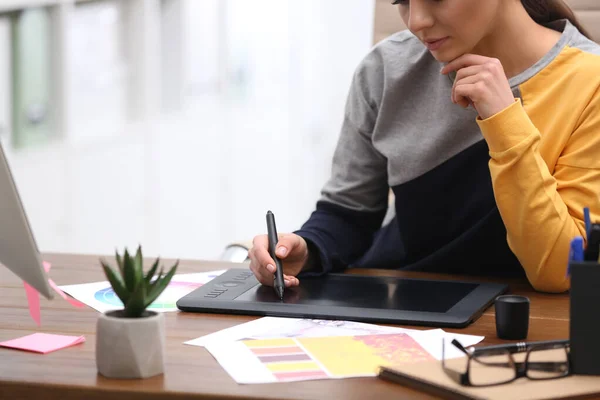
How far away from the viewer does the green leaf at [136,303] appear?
0.85 meters

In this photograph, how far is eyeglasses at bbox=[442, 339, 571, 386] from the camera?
0.80m

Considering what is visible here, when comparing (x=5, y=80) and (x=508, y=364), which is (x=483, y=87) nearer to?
(x=508, y=364)

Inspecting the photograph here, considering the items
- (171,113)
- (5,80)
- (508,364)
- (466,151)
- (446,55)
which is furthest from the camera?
(171,113)

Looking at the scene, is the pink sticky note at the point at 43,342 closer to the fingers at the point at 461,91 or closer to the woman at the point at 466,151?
the woman at the point at 466,151

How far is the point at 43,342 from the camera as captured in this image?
3.18 feet

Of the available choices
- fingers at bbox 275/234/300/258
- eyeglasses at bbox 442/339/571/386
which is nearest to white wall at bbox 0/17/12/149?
fingers at bbox 275/234/300/258

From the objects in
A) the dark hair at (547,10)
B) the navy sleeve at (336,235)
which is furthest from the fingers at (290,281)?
the dark hair at (547,10)

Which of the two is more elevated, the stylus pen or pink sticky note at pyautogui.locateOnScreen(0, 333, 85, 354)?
the stylus pen

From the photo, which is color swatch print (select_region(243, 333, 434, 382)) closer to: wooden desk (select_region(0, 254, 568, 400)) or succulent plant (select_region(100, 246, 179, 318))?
wooden desk (select_region(0, 254, 568, 400))

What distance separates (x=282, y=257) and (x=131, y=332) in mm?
461

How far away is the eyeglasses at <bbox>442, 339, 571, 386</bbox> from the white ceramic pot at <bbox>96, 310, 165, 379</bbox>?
282 mm

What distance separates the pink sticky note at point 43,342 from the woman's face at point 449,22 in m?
0.72

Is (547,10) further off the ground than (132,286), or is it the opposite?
(547,10)

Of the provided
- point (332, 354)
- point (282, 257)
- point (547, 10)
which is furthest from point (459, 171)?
point (332, 354)
